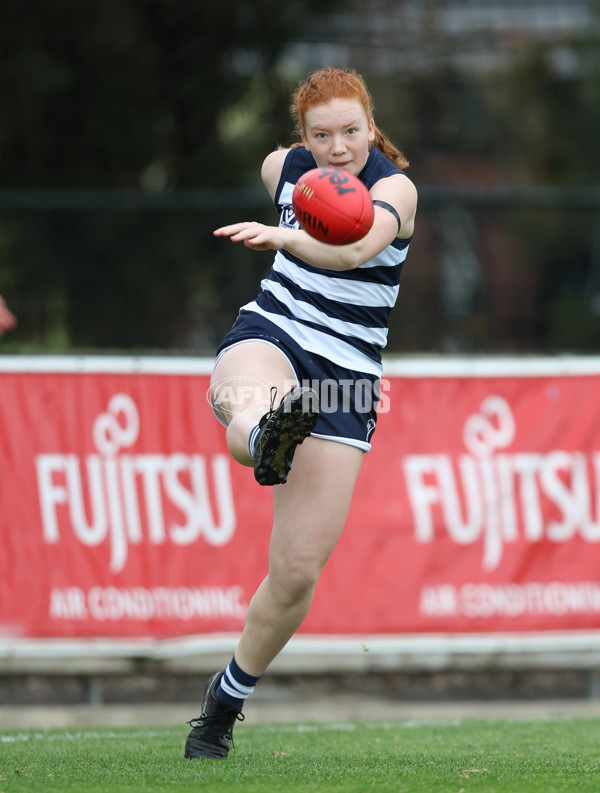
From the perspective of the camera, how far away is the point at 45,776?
3854mm

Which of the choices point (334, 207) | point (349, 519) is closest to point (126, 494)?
point (349, 519)

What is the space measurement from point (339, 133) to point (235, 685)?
6.44 feet

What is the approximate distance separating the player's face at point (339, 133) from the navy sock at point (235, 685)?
→ 1.78m

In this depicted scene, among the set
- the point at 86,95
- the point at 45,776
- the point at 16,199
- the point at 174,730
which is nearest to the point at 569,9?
the point at 86,95

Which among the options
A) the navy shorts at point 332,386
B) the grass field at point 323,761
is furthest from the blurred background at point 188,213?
the navy shorts at point 332,386

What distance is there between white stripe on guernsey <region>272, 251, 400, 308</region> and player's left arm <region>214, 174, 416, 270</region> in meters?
0.21

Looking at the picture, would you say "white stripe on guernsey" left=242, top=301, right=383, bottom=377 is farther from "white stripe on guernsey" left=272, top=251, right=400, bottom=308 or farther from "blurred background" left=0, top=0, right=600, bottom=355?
"blurred background" left=0, top=0, right=600, bottom=355

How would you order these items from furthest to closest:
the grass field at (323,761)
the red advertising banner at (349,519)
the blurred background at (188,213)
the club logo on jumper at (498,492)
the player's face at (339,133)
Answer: the blurred background at (188,213), the club logo on jumper at (498,492), the red advertising banner at (349,519), the player's face at (339,133), the grass field at (323,761)

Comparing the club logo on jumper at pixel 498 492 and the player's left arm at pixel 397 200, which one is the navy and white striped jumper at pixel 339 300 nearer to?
the player's left arm at pixel 397 200

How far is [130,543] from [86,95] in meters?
5.96

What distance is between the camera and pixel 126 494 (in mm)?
6938


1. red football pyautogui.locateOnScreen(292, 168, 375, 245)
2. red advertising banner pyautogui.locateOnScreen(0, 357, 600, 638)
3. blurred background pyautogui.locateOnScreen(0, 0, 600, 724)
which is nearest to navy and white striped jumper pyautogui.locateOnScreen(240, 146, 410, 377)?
red football pyautogui.locateOnScreen(292, 168, 375, 245)

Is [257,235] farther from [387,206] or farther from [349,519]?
[349,519]

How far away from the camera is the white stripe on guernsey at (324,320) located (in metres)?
4.14
